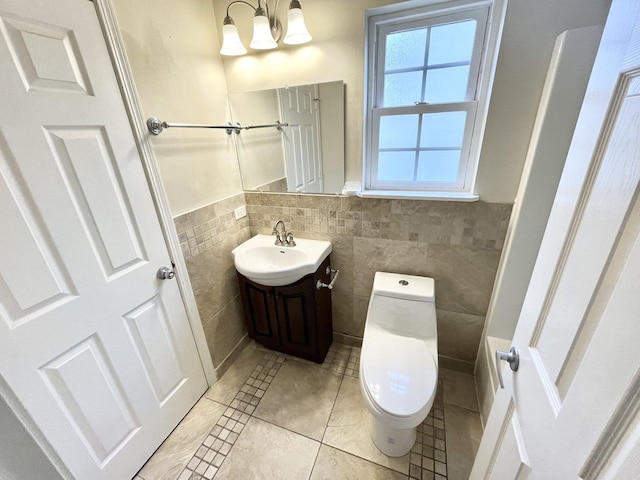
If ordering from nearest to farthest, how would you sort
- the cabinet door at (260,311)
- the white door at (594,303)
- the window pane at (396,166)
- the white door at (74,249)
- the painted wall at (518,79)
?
the white door at (594,303)
the white door at (74,249)
the painted wall at (518,79)
the window pane at (396,166)
the cabinet door at (260,311)

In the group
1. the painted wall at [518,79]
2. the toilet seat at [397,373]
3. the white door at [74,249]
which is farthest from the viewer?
the toilet seat at [397,373]

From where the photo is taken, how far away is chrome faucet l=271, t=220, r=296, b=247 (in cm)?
170

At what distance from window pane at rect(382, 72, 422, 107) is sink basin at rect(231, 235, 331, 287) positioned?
902 millimetres

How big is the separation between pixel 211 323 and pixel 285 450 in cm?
81

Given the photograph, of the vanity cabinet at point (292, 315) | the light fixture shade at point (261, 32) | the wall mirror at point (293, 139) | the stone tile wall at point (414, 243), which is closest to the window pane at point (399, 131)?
the wall mirror at point (293, 139)

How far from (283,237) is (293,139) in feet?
2.07

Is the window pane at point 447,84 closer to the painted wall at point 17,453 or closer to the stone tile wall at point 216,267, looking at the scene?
the stone tile wall at point 216,267

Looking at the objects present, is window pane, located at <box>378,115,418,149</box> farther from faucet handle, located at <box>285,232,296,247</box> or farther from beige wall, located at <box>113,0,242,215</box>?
beige wall, located at <box>113,0,242,215</box>

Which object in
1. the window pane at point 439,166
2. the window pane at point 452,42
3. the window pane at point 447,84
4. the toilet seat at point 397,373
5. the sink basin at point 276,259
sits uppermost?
the window pane at point 452,42

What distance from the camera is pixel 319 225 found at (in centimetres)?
169

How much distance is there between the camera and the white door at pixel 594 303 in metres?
0.35

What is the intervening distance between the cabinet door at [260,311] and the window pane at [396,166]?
38.8 inches

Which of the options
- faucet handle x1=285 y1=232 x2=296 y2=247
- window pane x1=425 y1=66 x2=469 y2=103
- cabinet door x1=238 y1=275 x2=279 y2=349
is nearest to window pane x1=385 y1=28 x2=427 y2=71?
window pane x1=425 y1=66 x2=469 y2=103

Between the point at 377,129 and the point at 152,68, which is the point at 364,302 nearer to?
the point at 377,129
